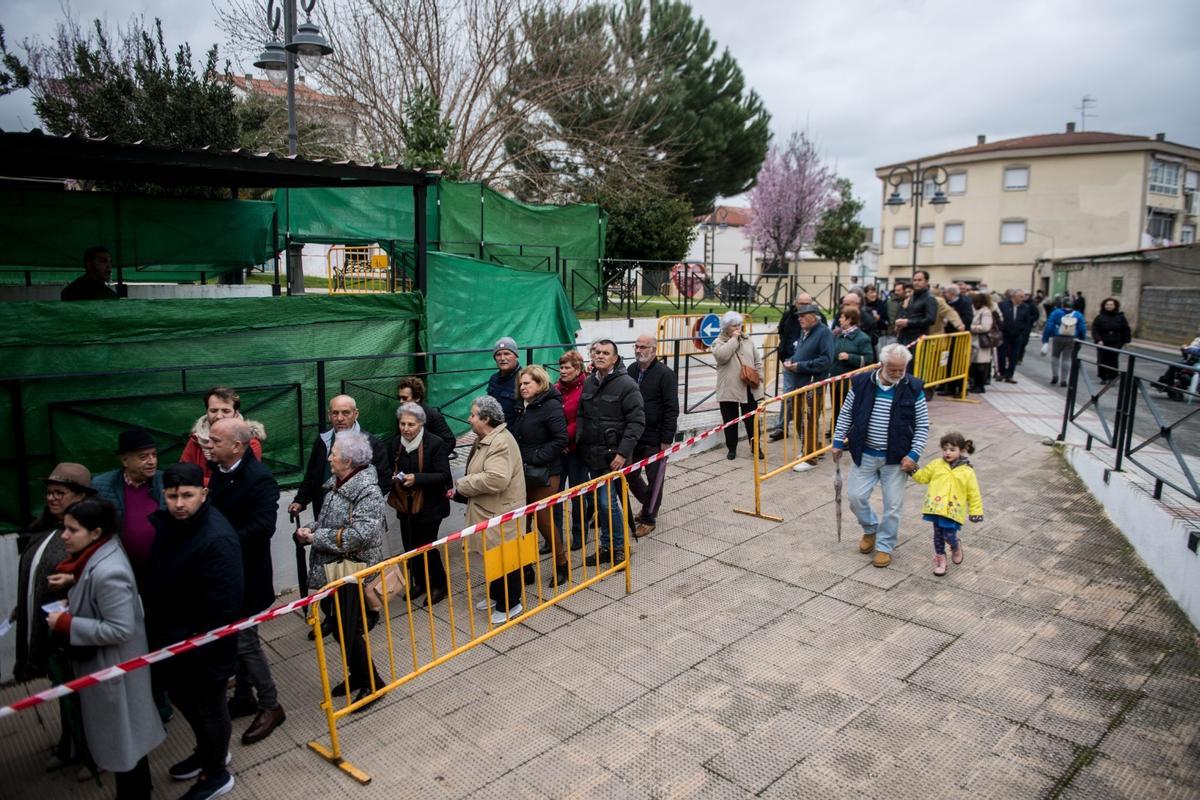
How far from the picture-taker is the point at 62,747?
4.10 m

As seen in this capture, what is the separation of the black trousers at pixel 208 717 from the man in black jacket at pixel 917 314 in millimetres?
9555

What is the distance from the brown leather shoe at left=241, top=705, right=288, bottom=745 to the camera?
4191 mm

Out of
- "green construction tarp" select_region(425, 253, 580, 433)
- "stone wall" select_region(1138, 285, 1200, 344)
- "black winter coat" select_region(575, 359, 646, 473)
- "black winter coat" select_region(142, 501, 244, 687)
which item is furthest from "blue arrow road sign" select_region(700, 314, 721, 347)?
"stone wall" select_region(1138, 285, 1200, 344)

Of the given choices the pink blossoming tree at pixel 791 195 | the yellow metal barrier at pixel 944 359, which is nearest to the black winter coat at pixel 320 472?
the yellow metal barrier at pixel 944 359

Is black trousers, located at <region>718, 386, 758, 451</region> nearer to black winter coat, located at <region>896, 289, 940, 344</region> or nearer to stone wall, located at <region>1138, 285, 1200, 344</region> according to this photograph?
black winter coat, located at <region>896, 289, 940, 344</region>

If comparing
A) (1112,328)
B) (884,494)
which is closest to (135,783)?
(884,494)

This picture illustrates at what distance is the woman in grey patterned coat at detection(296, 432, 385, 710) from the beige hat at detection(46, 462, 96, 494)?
106 centimetres

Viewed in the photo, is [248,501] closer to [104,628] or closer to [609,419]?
[104,628]

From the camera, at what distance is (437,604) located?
19.2ft

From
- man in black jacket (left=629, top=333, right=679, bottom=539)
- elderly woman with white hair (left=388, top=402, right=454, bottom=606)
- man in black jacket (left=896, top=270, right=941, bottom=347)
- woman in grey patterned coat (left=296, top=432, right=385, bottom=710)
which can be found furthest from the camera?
man in black jacket (left=896, top=270, right=941, bottom=347)

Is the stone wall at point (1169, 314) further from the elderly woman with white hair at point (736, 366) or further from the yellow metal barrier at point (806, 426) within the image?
the elderly woman with white hair at point (736, 366)

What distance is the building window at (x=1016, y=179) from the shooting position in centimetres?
4692

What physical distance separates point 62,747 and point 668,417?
463 centimetres

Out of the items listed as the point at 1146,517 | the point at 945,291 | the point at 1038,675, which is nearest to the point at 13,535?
the point at 1038,675
